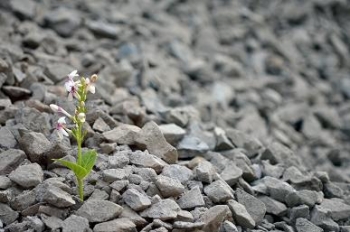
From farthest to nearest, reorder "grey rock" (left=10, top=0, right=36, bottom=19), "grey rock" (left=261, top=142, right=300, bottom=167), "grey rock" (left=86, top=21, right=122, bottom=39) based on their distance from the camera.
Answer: "grey rock" (left=86, top=21, right=122, bottom=39) < "grey rock" (left=10, top=0, right=36, bottom=19) < "grey rock" (left=261, top=142, right=300, bottom=167)

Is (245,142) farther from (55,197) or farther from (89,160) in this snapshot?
(55,197)

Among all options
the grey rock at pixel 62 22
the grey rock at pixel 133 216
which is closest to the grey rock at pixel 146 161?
the grey rock at pixel 133 216

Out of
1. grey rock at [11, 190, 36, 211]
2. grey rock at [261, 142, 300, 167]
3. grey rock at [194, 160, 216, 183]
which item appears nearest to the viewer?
grey rock at [11, 190, 36, 211]

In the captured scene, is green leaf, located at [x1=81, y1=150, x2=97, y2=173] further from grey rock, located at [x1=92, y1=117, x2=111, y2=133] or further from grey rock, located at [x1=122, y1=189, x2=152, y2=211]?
grey rock, located at [x1=92, y1=117, x2=111, y2=133]

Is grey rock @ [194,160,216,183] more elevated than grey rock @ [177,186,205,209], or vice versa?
grey rock @ [194,160,216,183]

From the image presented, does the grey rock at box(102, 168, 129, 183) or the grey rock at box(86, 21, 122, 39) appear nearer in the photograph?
the grey rock at box(102, 168, 129, 183)

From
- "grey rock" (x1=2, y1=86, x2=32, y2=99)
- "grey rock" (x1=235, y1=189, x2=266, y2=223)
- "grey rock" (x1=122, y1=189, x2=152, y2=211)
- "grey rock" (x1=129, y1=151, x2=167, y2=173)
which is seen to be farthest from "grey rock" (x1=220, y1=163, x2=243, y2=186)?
"grey rock" (x1=2, y1=86, x2=32, y2=99)

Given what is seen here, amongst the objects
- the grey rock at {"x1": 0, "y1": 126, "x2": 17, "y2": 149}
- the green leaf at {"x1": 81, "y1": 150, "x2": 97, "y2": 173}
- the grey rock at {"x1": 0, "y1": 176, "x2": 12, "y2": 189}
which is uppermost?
the green leaf at {"x1": 81, "y1": 150, "x2": 97, "y2": 173}

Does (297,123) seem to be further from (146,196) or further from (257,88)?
(146,196)

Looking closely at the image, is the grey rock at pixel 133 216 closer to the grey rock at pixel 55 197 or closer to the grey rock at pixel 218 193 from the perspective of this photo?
the grey rock at pixel 55 197
